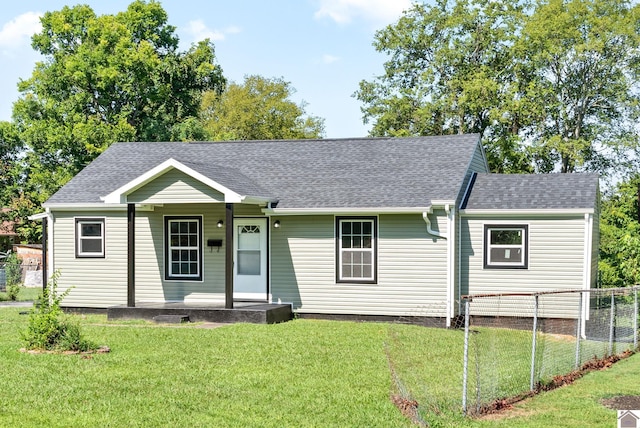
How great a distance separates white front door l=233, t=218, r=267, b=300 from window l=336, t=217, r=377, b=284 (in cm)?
190

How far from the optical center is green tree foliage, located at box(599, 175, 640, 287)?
1741 cm

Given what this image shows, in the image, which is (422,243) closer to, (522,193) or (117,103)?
(522,193)

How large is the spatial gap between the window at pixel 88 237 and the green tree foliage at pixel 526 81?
64.4 feet

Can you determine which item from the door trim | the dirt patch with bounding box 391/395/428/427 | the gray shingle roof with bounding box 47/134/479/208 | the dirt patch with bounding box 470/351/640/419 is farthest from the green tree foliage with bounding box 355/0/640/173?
the dirt patch with bounding box 391/395/428/427

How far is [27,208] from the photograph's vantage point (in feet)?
132

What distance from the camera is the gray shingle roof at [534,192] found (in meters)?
16.9

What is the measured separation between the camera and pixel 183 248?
1870 cm

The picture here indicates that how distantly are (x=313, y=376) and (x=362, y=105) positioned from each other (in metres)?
29.3

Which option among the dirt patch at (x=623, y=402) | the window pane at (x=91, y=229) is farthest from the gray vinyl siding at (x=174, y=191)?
the dirt patch at (x=623, y=402)

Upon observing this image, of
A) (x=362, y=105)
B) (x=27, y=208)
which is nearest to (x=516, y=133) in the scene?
(x=362, y=105)

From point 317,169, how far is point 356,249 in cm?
306

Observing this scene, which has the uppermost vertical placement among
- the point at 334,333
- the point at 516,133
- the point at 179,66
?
the point at 179,66

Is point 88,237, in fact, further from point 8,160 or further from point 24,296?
point 8,160

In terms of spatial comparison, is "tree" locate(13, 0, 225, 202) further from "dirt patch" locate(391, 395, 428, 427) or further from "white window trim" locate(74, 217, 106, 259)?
"dirt patch" locate(391, 395, 428, 427)
